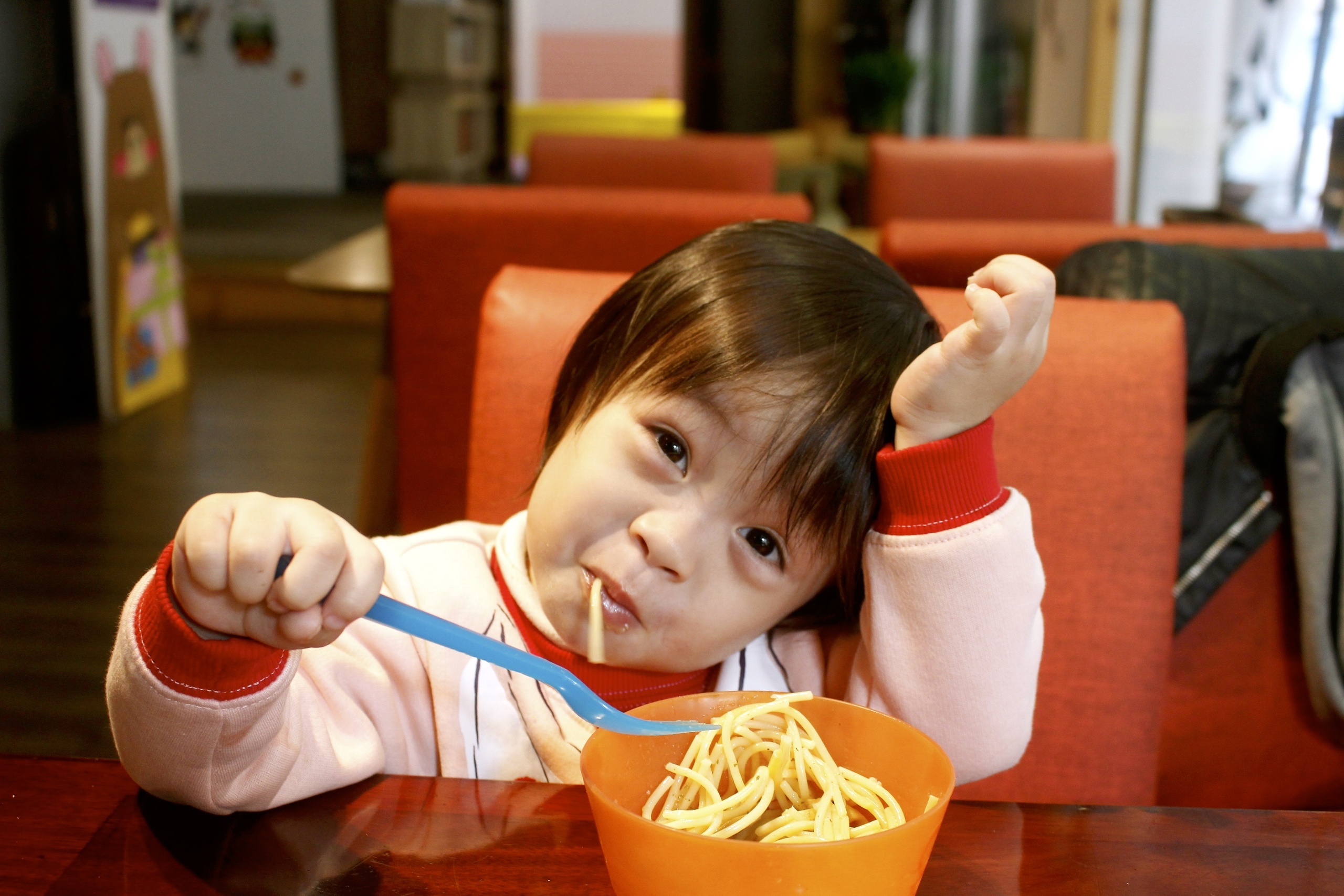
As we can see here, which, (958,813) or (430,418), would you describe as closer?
(958,813)

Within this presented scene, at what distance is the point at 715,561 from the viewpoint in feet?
2.60

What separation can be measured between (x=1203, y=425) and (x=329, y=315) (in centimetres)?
527

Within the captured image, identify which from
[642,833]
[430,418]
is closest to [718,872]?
[642,833]

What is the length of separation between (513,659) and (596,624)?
21 centimetres

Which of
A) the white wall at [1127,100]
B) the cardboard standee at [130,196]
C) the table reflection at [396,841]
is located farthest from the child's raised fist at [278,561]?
the white wall at [1127,100]

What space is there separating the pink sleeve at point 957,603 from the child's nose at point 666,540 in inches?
5.5

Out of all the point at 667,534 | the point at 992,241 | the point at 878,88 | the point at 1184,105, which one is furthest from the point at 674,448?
the point at 878,88

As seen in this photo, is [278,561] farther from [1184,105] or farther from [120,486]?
[1184,105]

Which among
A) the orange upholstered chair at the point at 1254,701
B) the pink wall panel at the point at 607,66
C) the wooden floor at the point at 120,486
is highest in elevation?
the pink wall panel at the point at 607,66

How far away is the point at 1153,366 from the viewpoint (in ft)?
3.59

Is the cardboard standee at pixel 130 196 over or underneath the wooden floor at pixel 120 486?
over

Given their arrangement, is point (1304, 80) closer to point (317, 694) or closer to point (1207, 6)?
point (1207, 6)

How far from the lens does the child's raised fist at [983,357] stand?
0.69m

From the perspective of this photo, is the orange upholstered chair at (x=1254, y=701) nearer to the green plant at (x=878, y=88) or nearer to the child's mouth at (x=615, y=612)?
the child's mouth at (x=615, y=612)
